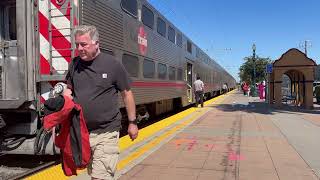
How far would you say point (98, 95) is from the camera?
12.5 ft

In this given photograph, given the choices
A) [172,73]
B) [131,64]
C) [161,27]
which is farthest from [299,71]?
[131,64]

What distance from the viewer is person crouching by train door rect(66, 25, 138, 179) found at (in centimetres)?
378

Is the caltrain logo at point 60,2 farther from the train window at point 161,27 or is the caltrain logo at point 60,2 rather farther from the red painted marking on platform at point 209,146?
the train window at point 161,27

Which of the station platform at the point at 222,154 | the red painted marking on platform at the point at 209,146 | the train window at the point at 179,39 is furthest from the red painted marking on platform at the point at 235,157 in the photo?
the train window at the point at 179,39

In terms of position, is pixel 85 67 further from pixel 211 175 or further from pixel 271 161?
pixel 271 161

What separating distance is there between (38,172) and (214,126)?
6937 millimetres

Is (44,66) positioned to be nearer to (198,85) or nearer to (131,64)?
(131,64)

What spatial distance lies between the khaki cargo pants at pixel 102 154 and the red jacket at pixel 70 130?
105 millimetres

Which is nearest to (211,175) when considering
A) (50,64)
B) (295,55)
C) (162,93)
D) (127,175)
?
(127,175)

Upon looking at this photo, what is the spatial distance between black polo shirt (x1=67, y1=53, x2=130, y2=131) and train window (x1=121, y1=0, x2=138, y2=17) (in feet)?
19.8

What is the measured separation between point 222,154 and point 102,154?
442 centimetres

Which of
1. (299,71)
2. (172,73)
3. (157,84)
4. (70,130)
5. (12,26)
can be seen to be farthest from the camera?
(299,71)

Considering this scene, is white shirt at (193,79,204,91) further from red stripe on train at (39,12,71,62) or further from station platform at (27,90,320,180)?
red stripe on train at (39,12,71,62)

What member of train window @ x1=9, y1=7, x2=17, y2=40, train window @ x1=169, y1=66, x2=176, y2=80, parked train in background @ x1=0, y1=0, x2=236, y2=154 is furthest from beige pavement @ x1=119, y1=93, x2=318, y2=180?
train window @ x1=169, y1=66, x2=176, y2=80
